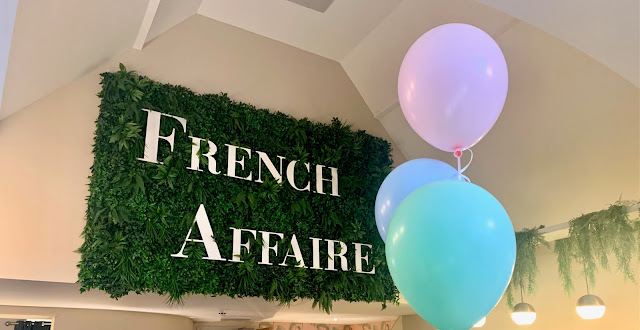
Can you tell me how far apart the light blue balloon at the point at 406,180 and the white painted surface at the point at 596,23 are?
893 mm

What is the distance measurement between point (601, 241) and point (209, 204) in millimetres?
2578

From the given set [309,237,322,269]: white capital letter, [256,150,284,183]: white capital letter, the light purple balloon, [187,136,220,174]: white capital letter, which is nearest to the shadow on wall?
[309,237,322,269]: white capital letter

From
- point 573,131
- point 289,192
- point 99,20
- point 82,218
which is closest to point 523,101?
point 573,131

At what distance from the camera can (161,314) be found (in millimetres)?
4785

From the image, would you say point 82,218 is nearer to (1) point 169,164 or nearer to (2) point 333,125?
(1) point 169,164

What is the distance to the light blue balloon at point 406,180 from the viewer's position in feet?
9.07

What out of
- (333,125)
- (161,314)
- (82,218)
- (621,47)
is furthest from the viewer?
(161,314)

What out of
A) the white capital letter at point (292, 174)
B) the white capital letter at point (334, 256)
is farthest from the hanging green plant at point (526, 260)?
the white capital letter at point (292, 174)

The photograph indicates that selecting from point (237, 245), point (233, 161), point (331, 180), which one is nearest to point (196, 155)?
point (233, 161)

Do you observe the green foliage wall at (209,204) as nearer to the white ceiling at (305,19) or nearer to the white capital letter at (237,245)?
the white capital letter at (237,245)

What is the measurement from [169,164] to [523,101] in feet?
8.23

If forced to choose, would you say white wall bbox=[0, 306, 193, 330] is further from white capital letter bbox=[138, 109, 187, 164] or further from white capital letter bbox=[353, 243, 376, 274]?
white capital letter bbox=[353, 243, 376, 274]

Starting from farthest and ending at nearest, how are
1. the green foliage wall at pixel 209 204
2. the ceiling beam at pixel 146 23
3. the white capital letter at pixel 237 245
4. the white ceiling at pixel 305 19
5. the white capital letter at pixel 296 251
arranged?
the white capital letter at pixel 296 251
the white ceiling at pixel 305 19
the white capital letter at pixel 237 245
the green foliage wall at pixel 209 204
the ceiling beam at pixel 146 23

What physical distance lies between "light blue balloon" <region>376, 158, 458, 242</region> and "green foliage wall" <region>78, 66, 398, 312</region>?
121 centimetres
